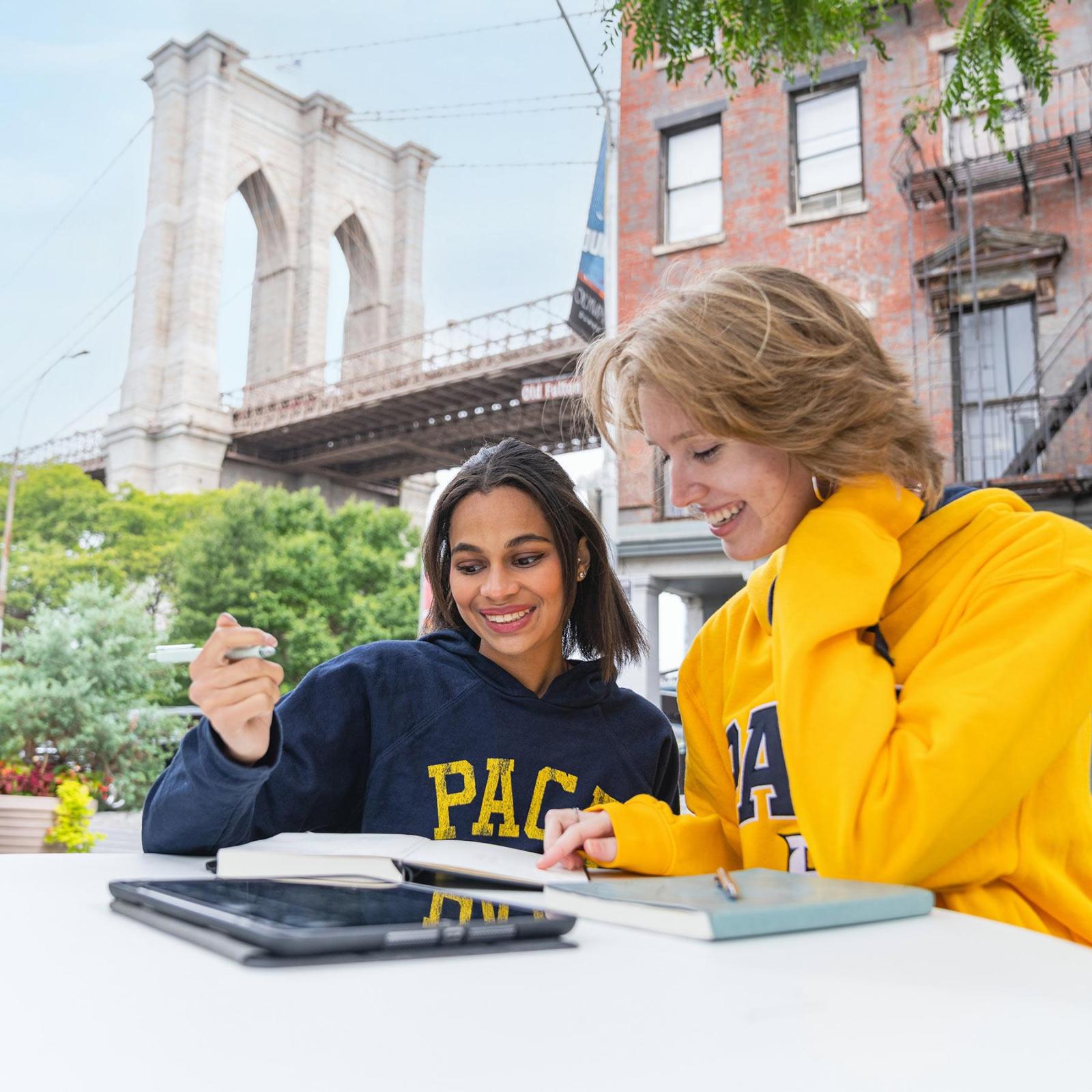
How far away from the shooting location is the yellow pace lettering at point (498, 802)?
1769mm

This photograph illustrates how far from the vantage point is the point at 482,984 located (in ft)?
1.76

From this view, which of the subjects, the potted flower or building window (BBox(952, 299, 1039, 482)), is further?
building window (BBox(952, 299, 1039, 482))

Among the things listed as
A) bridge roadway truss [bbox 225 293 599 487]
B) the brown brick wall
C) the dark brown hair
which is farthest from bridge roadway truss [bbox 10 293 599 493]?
the dark brown hair

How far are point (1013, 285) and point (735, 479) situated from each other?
940 cm

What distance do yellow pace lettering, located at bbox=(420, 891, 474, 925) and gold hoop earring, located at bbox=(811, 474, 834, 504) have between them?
31.7 inches

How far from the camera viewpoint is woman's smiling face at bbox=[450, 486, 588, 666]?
195 cm

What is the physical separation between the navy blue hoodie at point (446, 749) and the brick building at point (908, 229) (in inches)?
245

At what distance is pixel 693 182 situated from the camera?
1192 cm

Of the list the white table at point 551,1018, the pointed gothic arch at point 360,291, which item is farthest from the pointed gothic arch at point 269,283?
the white table at point 551,1018

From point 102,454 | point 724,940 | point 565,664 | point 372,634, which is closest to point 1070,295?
point 565,664

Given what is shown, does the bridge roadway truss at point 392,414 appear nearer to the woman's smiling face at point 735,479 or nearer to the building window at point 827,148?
the building window at point 827,148

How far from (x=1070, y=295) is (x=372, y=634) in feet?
55.4

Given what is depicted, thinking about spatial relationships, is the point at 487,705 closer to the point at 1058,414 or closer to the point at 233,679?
the point at 233,679

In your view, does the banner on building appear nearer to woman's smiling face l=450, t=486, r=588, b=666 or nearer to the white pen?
woman's smiling face l=450, t=486, r=588, b=666
